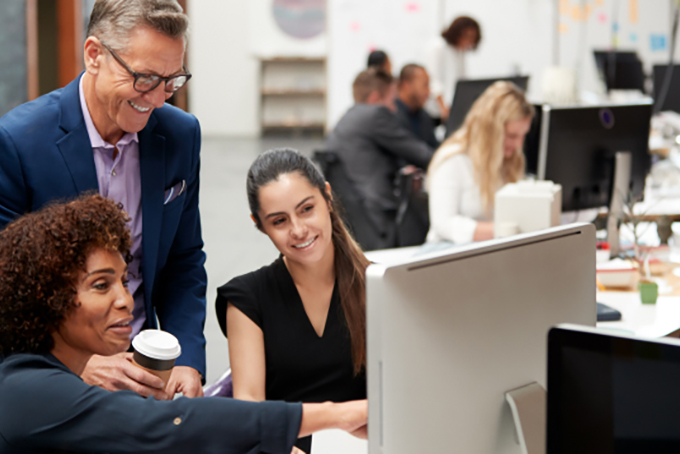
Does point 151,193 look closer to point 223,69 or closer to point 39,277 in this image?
point 39,277

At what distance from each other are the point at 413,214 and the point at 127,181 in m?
2.93

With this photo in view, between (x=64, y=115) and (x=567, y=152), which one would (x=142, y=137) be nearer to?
(x=64, y=115)

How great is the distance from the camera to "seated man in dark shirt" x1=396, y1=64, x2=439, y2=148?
18.2 feet

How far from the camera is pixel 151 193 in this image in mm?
1625

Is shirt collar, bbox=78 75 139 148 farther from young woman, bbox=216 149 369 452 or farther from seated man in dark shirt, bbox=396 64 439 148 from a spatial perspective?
seated man in dark shirt, bbox=396 64 439 148

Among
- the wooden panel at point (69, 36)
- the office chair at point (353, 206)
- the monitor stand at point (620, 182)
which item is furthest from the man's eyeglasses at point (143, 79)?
the wooden panel at point (69, 36)

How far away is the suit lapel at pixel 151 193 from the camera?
1.62m

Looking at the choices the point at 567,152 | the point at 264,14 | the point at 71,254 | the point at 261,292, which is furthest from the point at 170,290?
the point at 264,14

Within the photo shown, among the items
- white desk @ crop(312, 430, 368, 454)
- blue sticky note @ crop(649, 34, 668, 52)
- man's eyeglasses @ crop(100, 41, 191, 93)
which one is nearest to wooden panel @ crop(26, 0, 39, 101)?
man's eyeglasses @ crop(100, 41, 191, 93)

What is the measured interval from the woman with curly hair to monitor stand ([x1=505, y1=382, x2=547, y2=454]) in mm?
213

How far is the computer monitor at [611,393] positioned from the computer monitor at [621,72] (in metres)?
6.15

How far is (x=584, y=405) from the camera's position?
32.3 inches

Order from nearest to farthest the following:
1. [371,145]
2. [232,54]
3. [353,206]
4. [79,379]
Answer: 1. [79,379]
2. [353,206]
3. [371,145]
4. [232,54]

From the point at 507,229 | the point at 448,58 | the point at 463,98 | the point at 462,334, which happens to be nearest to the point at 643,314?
the point at 507,229
